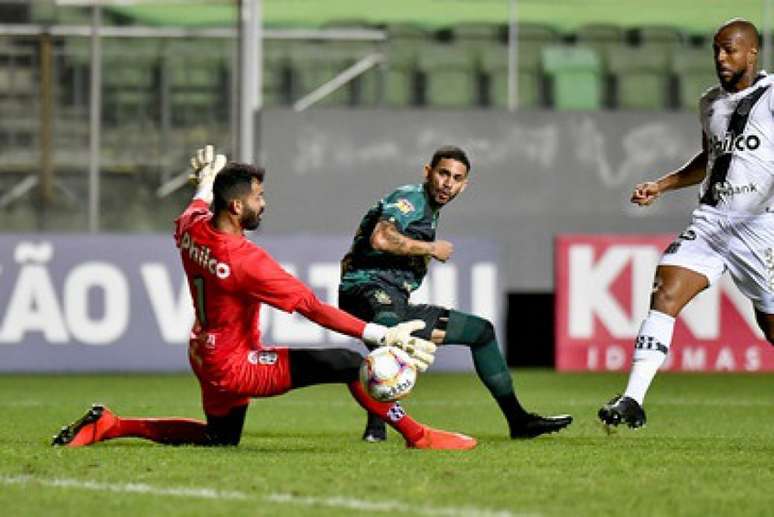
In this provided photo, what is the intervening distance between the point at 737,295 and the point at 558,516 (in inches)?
485

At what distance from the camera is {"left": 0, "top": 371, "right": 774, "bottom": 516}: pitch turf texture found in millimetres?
6801

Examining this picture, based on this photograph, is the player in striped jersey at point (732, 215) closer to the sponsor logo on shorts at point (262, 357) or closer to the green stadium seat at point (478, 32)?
the sponsor logo on shorts at point (262, 357)

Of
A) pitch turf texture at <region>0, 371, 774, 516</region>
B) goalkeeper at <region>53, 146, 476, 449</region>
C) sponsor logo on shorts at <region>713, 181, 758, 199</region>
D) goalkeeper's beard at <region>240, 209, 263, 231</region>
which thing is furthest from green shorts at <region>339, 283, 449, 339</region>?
sponsor logo on shorts at <region>713, 181, 758, 199</region>

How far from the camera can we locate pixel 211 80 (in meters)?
20.3

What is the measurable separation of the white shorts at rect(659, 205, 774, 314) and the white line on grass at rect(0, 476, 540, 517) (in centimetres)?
327

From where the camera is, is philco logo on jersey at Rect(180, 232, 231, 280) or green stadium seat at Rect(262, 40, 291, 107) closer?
philco logo on jersey at Rect(180, 232, 231, 280)

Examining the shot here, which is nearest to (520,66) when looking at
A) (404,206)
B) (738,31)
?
(404,206)

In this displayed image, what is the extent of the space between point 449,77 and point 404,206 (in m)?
11.5

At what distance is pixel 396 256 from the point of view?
33.8ft

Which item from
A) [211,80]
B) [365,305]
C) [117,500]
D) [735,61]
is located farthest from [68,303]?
[117,500]

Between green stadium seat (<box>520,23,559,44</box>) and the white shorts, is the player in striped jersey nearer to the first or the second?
the white shorts

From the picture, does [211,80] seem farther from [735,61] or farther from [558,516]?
[558,516]

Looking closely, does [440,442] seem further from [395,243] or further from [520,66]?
[520,66]

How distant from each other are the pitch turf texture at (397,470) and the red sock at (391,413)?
0.15m
